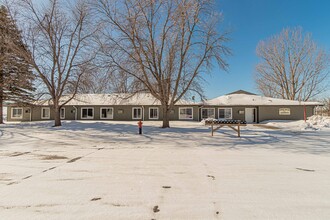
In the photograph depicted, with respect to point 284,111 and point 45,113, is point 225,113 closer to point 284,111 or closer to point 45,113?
point 284,111

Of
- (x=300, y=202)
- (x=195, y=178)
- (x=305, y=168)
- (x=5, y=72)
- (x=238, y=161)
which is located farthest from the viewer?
(x=5, y=72)

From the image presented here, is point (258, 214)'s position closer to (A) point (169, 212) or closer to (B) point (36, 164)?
(A) point (169, 212)

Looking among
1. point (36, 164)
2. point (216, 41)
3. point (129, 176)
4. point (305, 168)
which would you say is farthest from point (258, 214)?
point (216, 41)

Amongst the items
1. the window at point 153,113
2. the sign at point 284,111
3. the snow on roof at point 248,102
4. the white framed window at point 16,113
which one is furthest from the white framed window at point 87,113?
the sign at point 284,111

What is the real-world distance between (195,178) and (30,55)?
57.5 ft

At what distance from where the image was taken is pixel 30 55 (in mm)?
15023

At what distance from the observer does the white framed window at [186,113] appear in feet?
76.5

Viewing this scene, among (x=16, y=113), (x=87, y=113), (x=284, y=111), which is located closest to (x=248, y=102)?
(x=284, y=111)

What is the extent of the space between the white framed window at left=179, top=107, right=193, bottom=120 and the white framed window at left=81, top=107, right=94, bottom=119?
485 inches

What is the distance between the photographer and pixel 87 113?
2470 cm

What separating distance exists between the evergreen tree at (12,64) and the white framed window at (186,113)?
639 inches

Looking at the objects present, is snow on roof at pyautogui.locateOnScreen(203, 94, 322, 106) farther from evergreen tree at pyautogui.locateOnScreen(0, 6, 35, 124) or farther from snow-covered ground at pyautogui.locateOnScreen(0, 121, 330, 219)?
evergreen tree at pyautogui.locateOnScreen(0, 6, 35, 124)

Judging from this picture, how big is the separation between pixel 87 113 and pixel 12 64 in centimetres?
973

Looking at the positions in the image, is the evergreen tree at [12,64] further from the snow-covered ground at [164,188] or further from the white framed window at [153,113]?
the snow-covered ground at [164,188]
